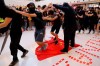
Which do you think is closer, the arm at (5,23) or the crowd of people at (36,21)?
the arm at (5,23)

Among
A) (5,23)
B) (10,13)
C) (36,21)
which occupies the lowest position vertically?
(36,21)

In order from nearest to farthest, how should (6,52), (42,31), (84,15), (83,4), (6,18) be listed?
(6,18) < (42,31) < (6,52) < (84,15) < (83,4)

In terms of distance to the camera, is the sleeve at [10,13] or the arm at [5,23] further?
the sleeve at [10,13]

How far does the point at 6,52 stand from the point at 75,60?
228 cm

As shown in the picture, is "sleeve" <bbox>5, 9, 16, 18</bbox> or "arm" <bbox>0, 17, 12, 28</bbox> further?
"sleeve" <bbox>5, 9, 16, 18</bbox>

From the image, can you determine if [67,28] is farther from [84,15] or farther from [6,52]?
[84,15]

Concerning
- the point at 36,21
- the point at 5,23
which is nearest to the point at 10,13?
the point at 5,23

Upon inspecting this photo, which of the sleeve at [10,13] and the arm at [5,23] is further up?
the sleeve at [10,13]

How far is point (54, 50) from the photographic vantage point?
5156 millimetres

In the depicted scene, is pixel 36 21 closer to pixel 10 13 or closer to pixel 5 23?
pixel 10 13

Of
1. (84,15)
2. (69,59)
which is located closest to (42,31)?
(69,59)

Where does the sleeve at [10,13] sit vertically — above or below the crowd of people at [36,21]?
above

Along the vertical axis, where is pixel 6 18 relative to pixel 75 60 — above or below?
above

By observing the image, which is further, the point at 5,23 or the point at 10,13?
the point at 10,13
